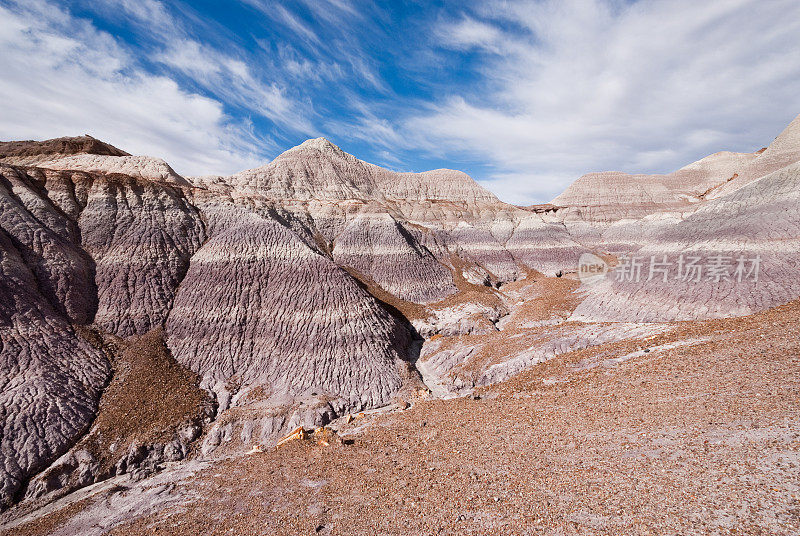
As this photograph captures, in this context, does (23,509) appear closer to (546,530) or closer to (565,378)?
(546,530)

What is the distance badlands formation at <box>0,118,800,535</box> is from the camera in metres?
7.44

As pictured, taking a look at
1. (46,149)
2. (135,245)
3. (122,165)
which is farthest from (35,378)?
(46,149)

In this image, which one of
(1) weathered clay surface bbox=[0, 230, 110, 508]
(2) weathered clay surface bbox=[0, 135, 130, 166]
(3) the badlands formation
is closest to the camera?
(3) the badlands formation

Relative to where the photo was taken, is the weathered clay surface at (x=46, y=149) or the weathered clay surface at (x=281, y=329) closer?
the weathered clay surface at (x=281, y=329)

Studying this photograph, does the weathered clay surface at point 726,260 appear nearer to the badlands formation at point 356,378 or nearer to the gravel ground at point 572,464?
the badlands formation at point 356,378

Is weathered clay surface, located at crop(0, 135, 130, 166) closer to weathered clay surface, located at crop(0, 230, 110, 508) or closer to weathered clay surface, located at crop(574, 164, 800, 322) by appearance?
weathered clay surface, located at crop(0, 230, 110, 508)

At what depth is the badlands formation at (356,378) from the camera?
744 cm

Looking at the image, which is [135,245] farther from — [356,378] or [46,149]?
[46,149]

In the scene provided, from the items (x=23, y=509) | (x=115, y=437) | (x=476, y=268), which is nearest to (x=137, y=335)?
(x=115, y=437)

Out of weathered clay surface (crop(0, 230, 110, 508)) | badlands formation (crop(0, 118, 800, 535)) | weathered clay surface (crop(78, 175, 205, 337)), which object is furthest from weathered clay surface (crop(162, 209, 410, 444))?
weathered clay surface (crop(0, 230, 110, 508))

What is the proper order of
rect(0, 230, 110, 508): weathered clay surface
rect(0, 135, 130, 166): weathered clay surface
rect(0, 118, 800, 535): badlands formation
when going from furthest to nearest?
rect(0, 135, 130, 166): weathered clay surface → rect(0, 230, 110, 508): weathered clay surface → rect(0, 118, 800, 535): badlands formation

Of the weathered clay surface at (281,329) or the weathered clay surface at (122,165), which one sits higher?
the weathered clay surface at (122,165)

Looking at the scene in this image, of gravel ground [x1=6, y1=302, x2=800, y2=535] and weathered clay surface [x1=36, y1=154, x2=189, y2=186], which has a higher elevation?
weathered clay surface [x1=36, y1=154, x2=189, y2=186]

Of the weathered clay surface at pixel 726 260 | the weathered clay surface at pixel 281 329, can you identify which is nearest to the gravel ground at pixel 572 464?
the weathered clay surface at pixel 726 260
